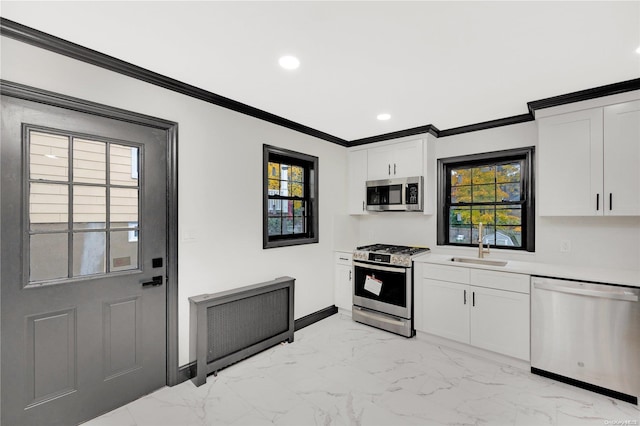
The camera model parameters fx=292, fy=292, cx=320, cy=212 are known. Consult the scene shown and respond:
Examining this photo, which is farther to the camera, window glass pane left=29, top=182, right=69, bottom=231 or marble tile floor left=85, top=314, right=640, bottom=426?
marble tile floor left=85, top=314, right=640, bottom=426

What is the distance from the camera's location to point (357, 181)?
4316mm

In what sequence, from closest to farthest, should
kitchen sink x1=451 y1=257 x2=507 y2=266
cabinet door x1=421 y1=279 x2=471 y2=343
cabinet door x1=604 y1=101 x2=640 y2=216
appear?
cabinet door x1=604 y1=101 x2=640 y2=216 < cabinet door x1=421 y1=279 x2=471 y2=343 < kitchen sink x1=451 y1=257 x2=507 y2=266

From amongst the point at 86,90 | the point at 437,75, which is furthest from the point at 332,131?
the point at 86,90

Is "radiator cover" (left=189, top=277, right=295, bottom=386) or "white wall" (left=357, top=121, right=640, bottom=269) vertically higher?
"white wall" (left=357, top=121, right=640, bottom=269)

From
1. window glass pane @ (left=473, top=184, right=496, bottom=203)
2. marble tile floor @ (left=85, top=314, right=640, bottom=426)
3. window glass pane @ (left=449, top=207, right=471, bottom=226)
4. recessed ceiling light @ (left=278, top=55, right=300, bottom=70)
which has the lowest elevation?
marble tile floor @ (left=85, top=314, right=640, bottom=426)

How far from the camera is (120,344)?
2.14 m

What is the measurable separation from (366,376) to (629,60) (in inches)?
124

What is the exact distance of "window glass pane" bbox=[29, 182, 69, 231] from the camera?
1.81m

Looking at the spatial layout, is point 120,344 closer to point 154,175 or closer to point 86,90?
point 154,175

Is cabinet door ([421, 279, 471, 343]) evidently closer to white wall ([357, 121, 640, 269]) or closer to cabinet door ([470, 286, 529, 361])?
cabinet door ([470, 286, 529, 361])

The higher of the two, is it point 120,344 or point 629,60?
point 629,60

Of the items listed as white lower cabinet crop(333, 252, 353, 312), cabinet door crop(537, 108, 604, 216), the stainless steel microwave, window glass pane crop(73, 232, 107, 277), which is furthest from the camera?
white lower cabinet crop(333, 252, 353, 312)

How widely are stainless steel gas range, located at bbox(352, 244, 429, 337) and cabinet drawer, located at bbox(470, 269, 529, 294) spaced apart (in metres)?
0.68

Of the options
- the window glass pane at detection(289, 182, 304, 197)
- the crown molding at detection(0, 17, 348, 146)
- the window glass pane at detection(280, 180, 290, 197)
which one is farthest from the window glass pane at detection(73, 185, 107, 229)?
the window glass pane at detection(289, 182, 304, 197)
